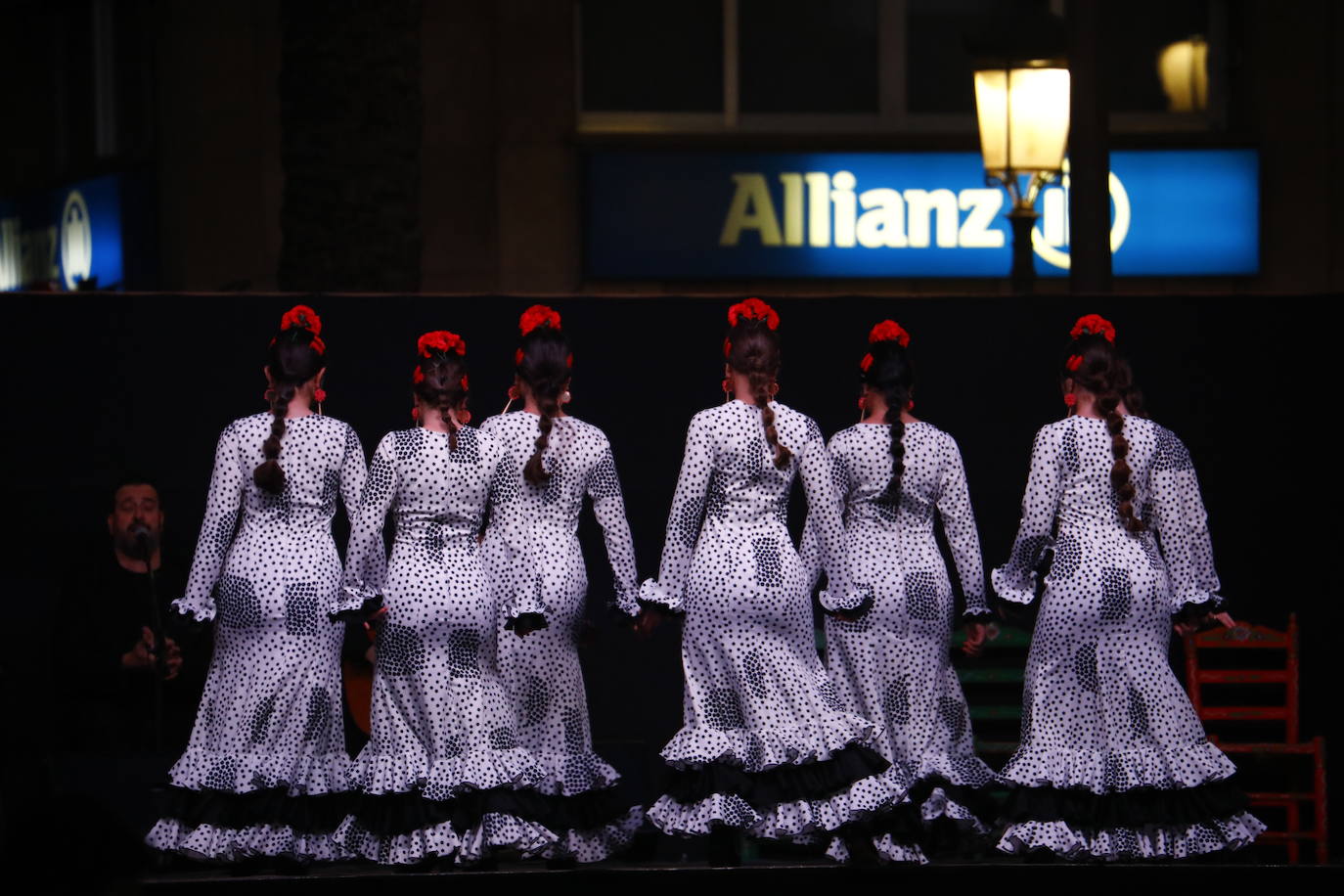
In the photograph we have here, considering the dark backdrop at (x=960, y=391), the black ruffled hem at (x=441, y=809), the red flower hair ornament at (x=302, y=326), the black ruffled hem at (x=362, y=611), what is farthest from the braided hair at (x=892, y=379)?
the red flower hair ornament at (x=302, y=326)

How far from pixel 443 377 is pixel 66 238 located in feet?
32.7

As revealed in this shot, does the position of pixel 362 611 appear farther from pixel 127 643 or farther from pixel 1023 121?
pixel 1023 121

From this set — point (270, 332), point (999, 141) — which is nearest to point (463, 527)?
point (270, 332)

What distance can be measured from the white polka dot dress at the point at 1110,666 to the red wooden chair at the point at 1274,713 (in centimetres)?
96

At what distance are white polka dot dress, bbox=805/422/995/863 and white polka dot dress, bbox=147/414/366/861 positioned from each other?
75.1 inches

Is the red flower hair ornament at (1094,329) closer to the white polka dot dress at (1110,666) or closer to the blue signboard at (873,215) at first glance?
the white polka dot dress at (1110,666)

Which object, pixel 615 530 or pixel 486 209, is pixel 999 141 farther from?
pixel 486 209

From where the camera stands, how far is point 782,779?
27.5 feet

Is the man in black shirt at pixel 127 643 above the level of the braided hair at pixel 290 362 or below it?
below

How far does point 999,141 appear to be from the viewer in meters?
11.4

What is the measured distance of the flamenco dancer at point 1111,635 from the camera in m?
8.45

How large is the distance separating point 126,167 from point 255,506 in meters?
8.48

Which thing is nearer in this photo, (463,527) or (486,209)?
(463,527)

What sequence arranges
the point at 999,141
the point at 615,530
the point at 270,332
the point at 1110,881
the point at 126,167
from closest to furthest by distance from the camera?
the point at 1110,881, the point at 615,530, the point at 270,332, the point at 999,141, the point at 126,167
